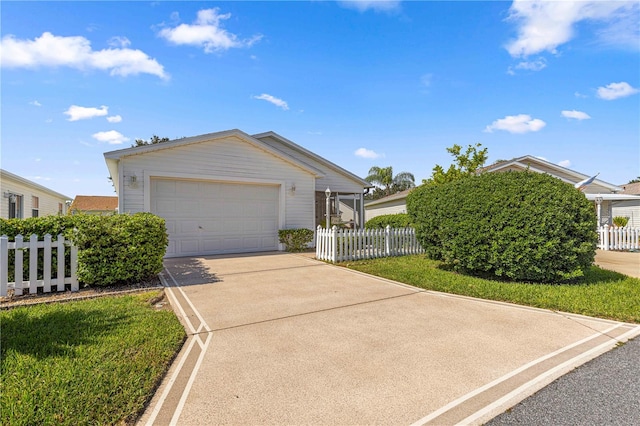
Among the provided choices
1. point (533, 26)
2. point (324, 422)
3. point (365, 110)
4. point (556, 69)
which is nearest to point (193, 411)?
point (324, 422)

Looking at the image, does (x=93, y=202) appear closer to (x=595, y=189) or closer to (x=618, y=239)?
(x=618, y=239)

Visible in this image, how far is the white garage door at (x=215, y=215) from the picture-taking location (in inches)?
384

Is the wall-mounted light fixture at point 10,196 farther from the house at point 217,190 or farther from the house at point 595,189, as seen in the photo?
the house at point 595,189

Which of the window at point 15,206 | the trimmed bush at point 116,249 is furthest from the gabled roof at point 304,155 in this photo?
the window at point 15,206

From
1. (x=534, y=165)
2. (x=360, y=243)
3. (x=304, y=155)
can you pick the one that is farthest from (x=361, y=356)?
(x=534, y=165)

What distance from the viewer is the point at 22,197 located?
1673 cm

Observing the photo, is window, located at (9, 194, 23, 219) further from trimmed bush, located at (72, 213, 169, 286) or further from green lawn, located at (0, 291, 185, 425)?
Result: green lawn, located at (0, 291, 185, 425)

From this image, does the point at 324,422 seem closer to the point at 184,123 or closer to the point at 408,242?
the point at 408,242

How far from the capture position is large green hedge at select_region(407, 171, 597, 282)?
594 cm

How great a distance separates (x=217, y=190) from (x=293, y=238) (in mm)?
3234

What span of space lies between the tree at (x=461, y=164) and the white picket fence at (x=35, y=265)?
13.2 m

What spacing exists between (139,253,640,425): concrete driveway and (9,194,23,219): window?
16423 mm

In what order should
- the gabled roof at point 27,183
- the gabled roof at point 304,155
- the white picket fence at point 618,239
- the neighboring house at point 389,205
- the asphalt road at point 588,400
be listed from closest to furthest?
the asphalt road at point 588,400, the white picket fence at point 618,239, the gabled roof at point 27,183, the gabled roof at point 304,155, the neighboring house at point 389,205

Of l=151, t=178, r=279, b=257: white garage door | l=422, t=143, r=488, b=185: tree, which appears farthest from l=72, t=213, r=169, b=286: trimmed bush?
l=422, t=143, r=488, b=185: tree
